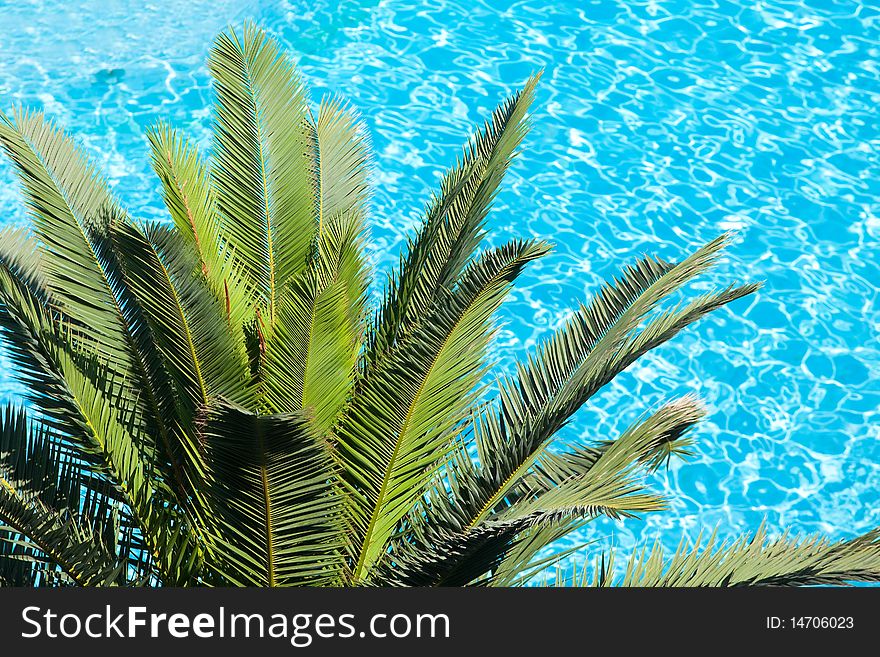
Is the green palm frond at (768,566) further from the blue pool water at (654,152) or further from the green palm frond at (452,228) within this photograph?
the blue pool water at (654,152)

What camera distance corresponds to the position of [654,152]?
9.68m

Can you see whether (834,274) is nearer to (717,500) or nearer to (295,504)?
(717,500)

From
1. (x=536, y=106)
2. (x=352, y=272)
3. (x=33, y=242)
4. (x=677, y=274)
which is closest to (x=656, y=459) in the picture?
(x=677, y=274)

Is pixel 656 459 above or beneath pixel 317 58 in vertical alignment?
beneath

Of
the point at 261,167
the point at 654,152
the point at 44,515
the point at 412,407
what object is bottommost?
the point at 44,515

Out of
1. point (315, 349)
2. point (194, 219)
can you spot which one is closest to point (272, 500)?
point (315, 349)

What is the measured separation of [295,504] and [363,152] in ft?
7.70

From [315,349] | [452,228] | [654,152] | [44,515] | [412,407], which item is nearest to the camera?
[315,349]

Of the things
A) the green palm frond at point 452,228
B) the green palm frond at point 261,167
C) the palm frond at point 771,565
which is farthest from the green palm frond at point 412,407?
the green palm frond at point 261,167

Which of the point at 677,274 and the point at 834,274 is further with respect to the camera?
the point at 834,274

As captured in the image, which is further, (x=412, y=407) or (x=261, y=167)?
(x=261, y=167)

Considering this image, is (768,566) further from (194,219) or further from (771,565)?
(194,219)

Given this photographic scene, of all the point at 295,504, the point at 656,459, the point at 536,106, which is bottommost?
the point at 295,504

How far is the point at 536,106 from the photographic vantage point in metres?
10.1
